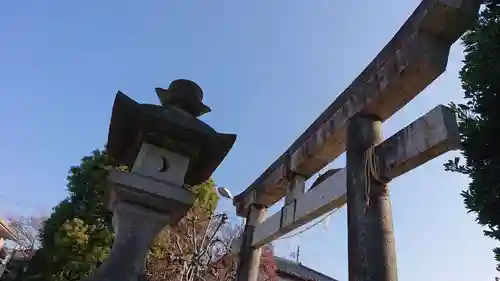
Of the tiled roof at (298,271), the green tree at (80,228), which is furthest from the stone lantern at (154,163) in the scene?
the tiled roof at (298,271)

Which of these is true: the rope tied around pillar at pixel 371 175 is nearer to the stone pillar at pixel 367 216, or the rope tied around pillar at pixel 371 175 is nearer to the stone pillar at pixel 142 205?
the stone pillar at pixel 367 216

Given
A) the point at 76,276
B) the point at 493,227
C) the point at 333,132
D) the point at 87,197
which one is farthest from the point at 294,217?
the point at 87,197

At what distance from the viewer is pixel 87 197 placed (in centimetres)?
1130

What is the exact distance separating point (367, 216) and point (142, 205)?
6.68 ft

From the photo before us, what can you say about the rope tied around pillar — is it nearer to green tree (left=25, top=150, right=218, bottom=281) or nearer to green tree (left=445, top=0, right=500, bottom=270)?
green tree (left=445, top=0, right=500, bottom=270)

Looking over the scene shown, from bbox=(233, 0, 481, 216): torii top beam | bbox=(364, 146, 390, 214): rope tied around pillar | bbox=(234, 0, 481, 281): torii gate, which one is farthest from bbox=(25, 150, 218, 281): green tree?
bbox=(364, 146, 390, 214): rope tied around pillar

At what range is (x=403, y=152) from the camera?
3672 mm

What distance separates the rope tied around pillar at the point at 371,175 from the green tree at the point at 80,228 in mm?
6909

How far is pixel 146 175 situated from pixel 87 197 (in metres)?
9.26

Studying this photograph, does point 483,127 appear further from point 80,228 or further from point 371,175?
point 80,228

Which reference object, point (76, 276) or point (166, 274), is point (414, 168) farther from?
point (76, 276)

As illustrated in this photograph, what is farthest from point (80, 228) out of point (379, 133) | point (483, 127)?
point (483, 127)

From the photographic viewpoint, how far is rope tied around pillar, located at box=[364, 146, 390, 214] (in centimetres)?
379

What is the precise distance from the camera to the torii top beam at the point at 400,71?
142 inches
